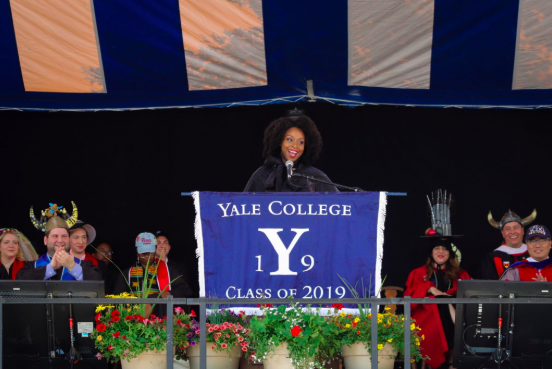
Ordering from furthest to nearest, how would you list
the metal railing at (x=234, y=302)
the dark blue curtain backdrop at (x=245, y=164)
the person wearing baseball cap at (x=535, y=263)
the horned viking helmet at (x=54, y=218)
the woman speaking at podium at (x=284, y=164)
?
the dark blue curtain backdrop at (x=245, y=164) < the horned viking helmet at (x=54, y=218) < the person wearing baseball cap at (x=535, y=263) < the woman speaking at podium at (x=284, y=164) < the metal railing at (x=234, y=302)

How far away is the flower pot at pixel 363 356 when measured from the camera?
14.5 feet

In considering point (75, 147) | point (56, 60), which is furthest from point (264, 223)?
point (75, 147)

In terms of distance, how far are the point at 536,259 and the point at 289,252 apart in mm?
2589

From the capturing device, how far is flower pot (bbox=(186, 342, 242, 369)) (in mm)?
4480

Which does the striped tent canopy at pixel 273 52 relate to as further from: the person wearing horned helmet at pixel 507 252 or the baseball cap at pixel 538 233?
the baseball cap at pixel 538 233

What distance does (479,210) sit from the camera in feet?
24.8

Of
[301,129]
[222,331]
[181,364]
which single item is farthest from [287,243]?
[301,129]

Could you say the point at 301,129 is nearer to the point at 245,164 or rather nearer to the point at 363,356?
the point at 363,356

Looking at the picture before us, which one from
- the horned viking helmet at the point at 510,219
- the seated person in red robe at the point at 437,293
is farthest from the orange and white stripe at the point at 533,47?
the seated person in red robe at the point at 437,293

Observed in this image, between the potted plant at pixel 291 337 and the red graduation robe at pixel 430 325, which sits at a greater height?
the potted plant at pixel 291 337

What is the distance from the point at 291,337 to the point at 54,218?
3.45m

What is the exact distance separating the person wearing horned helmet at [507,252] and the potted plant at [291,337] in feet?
9.38

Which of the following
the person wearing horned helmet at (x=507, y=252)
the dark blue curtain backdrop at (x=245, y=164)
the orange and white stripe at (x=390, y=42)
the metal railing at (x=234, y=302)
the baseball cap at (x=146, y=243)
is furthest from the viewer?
the dark blue curtain backdrop at (x=245, y=164)

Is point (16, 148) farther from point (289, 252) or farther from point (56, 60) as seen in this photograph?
point (289, 252)
